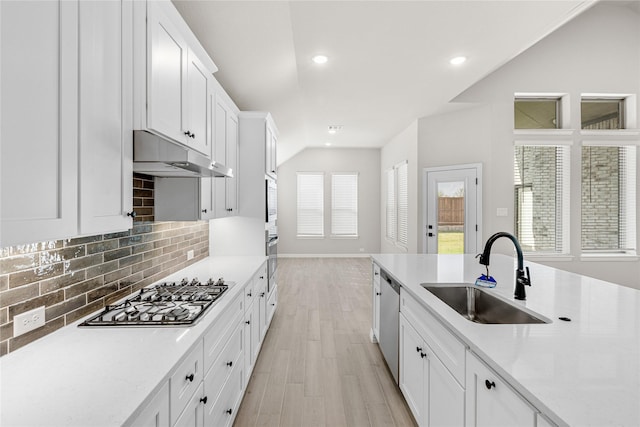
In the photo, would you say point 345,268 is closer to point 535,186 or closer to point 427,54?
point 535,186

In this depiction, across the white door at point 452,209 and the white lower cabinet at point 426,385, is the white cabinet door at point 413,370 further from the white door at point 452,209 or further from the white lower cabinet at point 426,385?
the white door at point 452,209

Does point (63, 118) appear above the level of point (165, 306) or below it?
above

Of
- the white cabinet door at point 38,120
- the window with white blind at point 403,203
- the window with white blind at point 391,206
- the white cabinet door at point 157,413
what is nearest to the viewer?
the white cabinet door at point 38,120

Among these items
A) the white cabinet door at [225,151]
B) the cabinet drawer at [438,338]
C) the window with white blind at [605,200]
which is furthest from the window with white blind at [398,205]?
the cabinet drawer at [438,338]

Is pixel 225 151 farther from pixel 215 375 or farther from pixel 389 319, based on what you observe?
pixel 389 319

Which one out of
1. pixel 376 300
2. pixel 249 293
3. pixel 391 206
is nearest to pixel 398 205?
pixel 391 206

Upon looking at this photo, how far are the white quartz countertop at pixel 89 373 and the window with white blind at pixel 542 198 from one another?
5396 millimetres

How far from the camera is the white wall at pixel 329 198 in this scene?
27.0 ft

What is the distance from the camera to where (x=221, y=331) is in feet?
5.43

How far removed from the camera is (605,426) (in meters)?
0.73

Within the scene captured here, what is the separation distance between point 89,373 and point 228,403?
1.03m

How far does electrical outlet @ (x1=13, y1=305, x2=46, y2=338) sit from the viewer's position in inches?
45.3

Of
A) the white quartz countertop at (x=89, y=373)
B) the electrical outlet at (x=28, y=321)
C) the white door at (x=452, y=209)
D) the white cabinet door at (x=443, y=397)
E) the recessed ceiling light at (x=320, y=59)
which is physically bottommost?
the white cabinet door at (x=443, y=397)

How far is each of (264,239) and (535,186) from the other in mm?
4649
